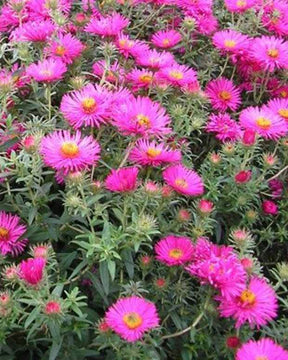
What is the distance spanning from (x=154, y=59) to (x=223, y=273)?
88cm

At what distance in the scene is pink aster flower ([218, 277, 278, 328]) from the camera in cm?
152

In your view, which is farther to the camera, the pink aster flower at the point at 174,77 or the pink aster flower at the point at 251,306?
the pink aster flower at the point at 174,77

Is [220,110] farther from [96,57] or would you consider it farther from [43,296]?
[43,296]

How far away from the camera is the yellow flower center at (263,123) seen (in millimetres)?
2039

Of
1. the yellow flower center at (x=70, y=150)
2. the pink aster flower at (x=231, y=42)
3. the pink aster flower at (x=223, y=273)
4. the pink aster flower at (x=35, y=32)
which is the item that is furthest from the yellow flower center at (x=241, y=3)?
the pink aster flower at (x=223, y=273)

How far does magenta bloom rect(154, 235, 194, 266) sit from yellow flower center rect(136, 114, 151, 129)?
0.97 feet

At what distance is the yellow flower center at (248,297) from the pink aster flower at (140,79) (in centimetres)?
75

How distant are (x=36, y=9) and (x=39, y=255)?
3.81 feet

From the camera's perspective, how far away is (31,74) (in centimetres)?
191

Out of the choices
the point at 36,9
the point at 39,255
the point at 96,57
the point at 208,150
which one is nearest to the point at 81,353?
the point at 39,255

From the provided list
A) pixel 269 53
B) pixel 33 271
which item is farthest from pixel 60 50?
pixel 33 271

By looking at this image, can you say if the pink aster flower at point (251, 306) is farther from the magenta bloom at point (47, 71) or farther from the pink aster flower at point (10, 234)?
the magenta bloom at point (47, 71)

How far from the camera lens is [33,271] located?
4.67 ft

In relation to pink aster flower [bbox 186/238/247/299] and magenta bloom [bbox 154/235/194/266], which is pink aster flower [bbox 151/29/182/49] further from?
pink aster flower [bbox 186/238/247/299]
